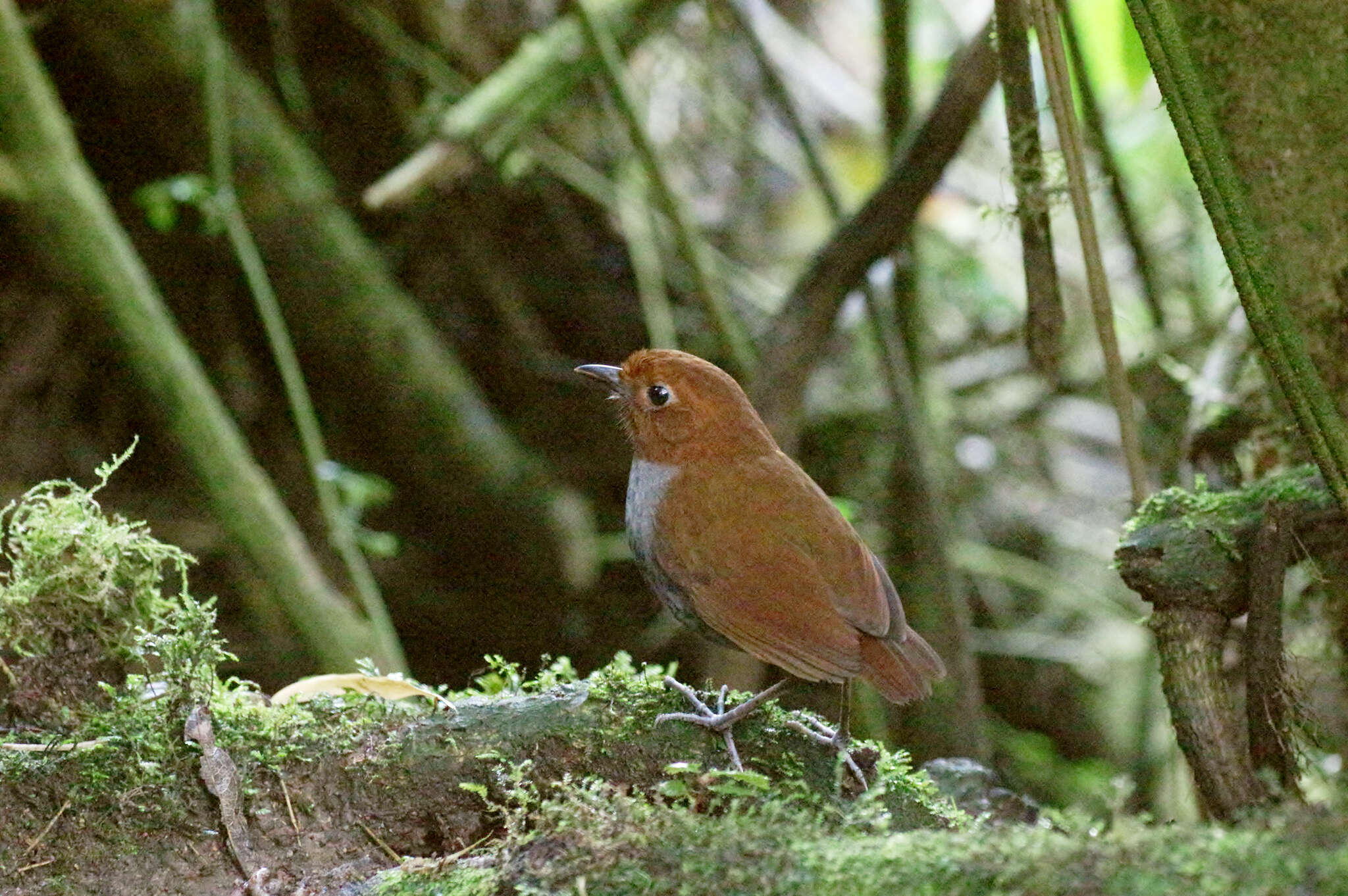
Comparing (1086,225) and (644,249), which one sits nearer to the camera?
(1086,225)

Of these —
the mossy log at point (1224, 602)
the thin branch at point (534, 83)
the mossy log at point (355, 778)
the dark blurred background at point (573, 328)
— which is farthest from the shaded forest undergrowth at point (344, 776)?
the thin branch at point (534, 83)

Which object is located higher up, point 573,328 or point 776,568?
point 573,328

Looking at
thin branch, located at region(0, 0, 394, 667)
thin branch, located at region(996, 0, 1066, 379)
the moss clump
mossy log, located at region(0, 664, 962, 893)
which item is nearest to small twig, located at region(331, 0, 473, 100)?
thin branch, located at region(0, 0, 394, 667)

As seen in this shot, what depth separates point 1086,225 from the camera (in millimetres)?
2080

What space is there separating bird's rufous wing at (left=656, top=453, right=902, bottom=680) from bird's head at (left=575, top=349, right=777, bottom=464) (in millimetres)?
107

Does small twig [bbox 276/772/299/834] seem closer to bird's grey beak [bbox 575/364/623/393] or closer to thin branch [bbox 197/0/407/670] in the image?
bird's grey beak [bbox 575/364/623/393]

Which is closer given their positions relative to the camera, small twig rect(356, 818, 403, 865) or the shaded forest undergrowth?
the shaded forest undergrowth

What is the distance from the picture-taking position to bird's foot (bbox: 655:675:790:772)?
6.15ft

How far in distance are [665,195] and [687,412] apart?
1.48 meters

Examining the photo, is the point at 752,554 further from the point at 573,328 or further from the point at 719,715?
the point at 573,328

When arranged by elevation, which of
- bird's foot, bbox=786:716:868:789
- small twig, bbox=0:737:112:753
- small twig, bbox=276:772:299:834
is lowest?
small twig, bbox=276:772:299:834

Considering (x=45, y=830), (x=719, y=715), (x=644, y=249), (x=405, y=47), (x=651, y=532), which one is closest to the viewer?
(x=45, y=830)

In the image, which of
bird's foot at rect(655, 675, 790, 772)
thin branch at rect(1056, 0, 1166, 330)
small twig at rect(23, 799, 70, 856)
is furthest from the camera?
thin branch at rect(1056, 0, 1166, 330)

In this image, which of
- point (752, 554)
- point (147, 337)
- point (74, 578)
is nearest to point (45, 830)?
point (74, 578)
